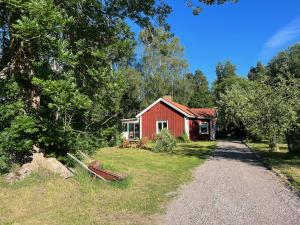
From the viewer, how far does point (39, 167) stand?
10680 millimetres

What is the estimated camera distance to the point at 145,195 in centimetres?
986

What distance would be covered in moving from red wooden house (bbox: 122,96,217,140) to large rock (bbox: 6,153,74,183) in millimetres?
29630

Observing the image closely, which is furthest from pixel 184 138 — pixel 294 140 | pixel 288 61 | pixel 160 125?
pixel 288 61

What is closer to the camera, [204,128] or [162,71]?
[204,128]

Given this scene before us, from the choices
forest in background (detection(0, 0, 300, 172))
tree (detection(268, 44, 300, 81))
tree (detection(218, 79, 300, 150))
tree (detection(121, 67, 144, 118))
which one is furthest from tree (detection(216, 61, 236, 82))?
forest in background (detection(0, 0, 300, 172))

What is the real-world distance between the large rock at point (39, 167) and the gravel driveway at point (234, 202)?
3.46 meters

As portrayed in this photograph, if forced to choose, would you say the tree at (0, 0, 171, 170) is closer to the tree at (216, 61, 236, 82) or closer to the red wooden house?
the red wooden house

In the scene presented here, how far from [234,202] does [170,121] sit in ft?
104

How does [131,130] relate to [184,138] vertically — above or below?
above

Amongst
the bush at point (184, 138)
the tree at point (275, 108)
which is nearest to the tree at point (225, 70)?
the bush at point (184, 138)

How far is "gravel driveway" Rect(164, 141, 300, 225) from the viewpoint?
24.5 feet

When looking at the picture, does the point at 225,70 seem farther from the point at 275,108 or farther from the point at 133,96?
the point at 275,108

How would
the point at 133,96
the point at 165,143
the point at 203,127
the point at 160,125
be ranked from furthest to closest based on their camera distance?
the point at 133,96
the point at 203,127
the point at 160,125
the point at 165,143

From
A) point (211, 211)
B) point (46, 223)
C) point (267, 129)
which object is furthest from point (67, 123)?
point (267, 129)
